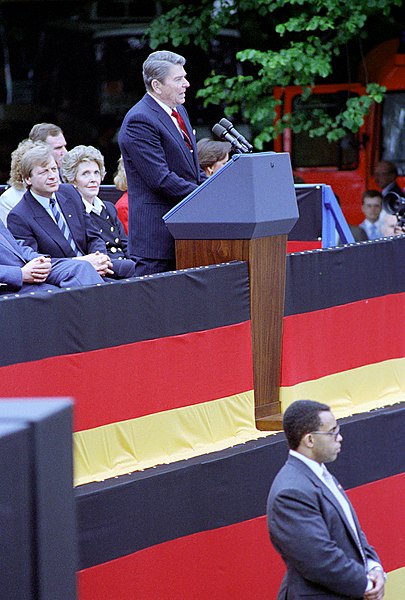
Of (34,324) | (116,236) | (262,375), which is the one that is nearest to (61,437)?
(34,324)

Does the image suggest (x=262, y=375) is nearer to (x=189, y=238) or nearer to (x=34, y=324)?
(x=189, y=238)

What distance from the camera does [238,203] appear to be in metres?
5.10

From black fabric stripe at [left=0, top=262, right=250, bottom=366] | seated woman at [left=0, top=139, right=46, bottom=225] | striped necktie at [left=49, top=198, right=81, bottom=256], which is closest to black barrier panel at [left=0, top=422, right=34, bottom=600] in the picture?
black fabric stripe at [left=0, top=262, right=250, bottom=366]

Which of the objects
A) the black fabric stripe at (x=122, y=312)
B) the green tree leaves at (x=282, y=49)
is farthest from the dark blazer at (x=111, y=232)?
the green tree leaves at (x=282, y=49)

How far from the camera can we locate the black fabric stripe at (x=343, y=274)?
5.65 metres

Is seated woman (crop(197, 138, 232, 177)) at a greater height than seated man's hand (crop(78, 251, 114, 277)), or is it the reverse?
seated woman (crop(197, 138, 232, 177))

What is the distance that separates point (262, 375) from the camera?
5500 mm

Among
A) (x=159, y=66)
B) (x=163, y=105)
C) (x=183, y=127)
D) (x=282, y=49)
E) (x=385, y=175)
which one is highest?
(x=282, y=49)

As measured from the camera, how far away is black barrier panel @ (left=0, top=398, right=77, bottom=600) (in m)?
1.46

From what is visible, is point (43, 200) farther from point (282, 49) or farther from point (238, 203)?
point (282, 49)

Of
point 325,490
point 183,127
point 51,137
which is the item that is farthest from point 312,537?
point 51,137

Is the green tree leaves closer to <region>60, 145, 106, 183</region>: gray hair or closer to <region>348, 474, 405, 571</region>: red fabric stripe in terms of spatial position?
<region>60, 145, 106, 183</region>: gray hair

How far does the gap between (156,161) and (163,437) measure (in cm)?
126

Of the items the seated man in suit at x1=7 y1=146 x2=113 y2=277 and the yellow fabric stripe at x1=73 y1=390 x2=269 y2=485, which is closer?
the yellow fabric stripe at x1=73 y1=390 x2=269 y2=485
